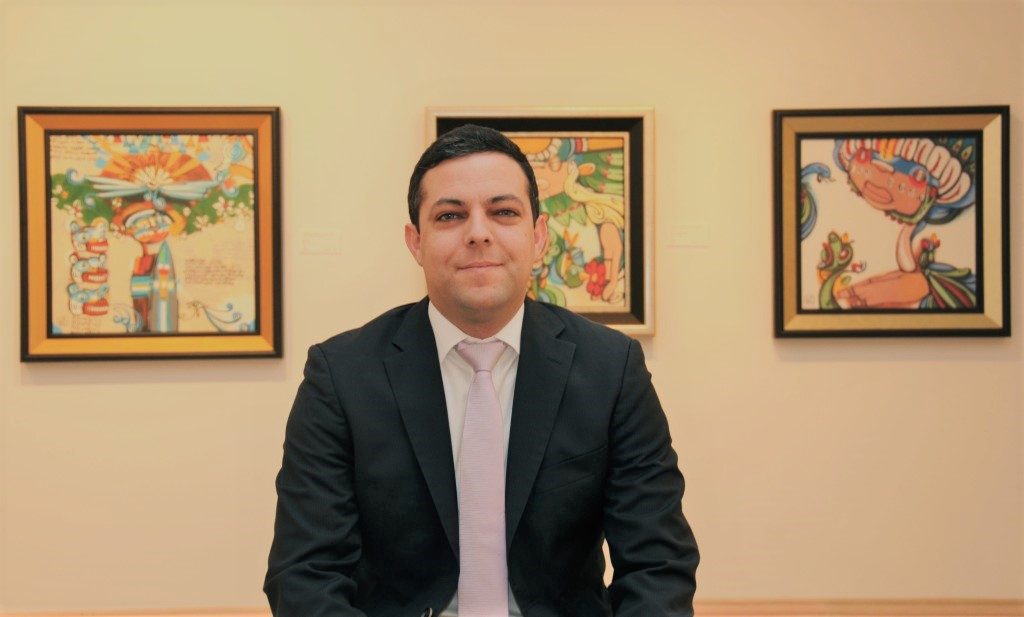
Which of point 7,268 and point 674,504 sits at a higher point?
point 7,268

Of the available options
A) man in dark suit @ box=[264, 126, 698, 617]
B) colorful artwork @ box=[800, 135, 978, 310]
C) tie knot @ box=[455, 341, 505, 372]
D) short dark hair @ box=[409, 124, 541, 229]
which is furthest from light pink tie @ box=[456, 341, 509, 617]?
colorful artwork @ box=[800, 135, 978, 310]

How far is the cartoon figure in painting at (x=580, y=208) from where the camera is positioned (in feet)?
9.96

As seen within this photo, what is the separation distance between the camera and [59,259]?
118 inches

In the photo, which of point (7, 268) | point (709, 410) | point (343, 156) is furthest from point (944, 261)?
point (7, 268)

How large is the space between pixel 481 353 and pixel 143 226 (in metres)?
1.85

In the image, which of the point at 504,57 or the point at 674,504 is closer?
the point at 674,504

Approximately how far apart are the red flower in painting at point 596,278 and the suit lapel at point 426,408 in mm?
1407

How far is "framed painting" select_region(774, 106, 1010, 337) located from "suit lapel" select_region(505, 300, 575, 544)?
64.1 inches

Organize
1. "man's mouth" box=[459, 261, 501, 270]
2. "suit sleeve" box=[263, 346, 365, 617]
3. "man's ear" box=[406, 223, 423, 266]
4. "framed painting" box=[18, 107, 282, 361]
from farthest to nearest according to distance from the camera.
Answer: "framed painting" box=[18, 107, 282, 361]
"man's ear" box=[406, 223, 423, 266]
"man's mouth" box=[459, 261, 501, 270]
"suit sleeve" box=[263, 346, 365, 617]

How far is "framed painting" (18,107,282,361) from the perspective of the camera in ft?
9.81

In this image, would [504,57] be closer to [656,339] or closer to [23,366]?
[656,339]

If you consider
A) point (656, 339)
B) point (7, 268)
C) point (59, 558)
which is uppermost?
point (7, 268)

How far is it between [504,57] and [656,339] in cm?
116

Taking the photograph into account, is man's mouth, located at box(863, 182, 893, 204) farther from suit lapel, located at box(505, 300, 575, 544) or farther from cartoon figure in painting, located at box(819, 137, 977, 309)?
suit lapel, located at box(505, 300, 575, 544)
